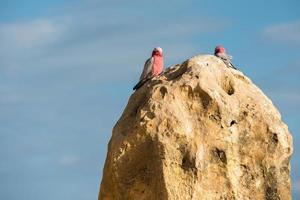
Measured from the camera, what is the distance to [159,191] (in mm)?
13578

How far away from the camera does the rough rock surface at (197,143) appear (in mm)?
13633

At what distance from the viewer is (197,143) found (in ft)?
45.3

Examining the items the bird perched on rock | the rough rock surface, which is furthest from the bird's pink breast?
the rough rock surface

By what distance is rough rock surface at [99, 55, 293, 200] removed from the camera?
44.7 feet

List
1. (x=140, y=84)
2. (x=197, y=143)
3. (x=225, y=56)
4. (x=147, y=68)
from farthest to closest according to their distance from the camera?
(x=225, y=56) < (x=147, y=68) < (x=140, y=84) < (x=197, y=143)

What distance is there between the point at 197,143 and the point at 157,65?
277cm

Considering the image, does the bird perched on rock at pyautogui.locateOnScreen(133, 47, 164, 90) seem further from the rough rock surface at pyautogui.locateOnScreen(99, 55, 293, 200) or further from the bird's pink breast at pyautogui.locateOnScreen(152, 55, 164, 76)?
the rough rock surface at pyautogui.locateOnScreen(99, 55, 293, 200)

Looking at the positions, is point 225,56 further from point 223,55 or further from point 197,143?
point 197,143

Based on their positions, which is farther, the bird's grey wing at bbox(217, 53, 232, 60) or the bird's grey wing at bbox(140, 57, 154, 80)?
the bird's grey wing at bbox(217, 53, 232, 60)

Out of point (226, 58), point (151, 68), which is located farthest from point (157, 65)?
point (226, 58)

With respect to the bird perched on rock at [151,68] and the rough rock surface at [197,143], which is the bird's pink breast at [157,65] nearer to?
the bird perched on rock at [151,68]

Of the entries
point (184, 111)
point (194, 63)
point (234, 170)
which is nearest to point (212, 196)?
point (234, 170)

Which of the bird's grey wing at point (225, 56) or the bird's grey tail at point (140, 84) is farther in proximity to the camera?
the bird's grey wing at point (225, 56)

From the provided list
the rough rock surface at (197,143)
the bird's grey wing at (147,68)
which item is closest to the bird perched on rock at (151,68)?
the bird's grey wing at (147,68)
